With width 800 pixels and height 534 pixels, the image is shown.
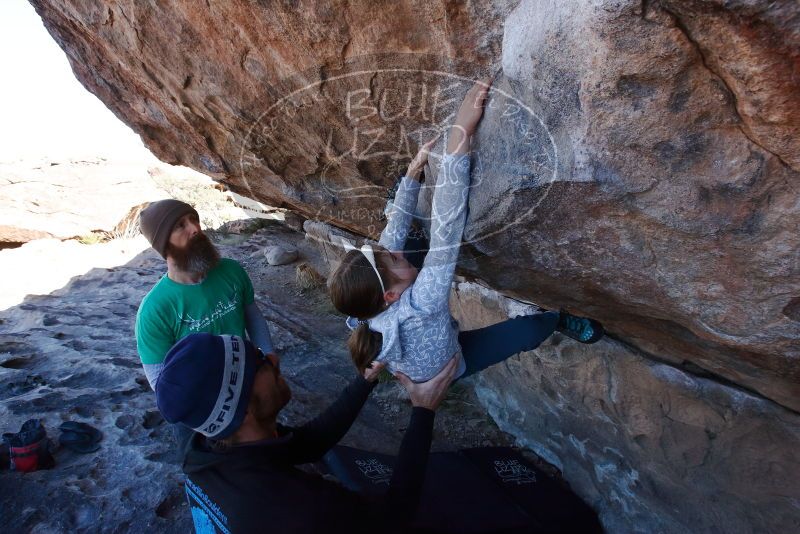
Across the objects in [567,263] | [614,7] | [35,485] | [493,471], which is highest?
[614,7]

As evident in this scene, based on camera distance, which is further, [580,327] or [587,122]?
[580,327]

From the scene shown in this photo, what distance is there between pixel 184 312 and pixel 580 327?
175cm

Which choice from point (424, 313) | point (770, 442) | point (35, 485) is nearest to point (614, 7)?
point (424, 313)

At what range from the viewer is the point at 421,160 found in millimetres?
2021

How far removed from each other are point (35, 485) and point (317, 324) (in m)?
2.98

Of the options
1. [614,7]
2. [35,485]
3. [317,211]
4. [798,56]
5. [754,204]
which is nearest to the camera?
[798,56]

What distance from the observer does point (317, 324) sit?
17.1 ft

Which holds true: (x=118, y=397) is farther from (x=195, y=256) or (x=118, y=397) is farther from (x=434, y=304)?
(x=434, y=304)

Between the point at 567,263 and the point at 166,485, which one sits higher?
the point at 567,263

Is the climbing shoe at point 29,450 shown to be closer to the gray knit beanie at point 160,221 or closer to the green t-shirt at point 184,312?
the green t-shirt at point 184,312

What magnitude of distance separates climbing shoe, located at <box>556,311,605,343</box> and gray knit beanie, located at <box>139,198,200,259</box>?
1.76 meters

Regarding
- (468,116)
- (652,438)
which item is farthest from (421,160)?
(652,438)

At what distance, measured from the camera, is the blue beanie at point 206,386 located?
54.5 inches

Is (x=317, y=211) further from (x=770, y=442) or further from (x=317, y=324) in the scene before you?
(x=770, y=442)
